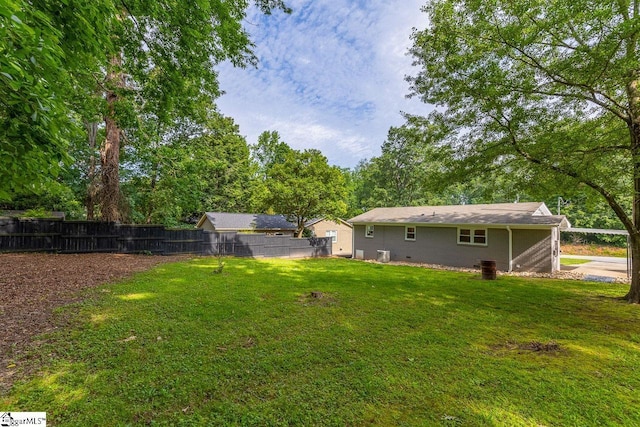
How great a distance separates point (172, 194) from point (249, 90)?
9.08 meters

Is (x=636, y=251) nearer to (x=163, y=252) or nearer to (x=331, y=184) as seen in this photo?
(x=331, y=184)

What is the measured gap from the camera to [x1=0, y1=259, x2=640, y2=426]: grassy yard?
229cm

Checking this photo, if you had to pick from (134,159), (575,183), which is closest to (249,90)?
(134,159)

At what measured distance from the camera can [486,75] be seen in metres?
5.49

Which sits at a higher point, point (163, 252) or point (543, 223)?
point (543, 223)

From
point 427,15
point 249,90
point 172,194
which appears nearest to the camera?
point 427,15

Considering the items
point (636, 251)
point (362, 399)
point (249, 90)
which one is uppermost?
point (249, 90)

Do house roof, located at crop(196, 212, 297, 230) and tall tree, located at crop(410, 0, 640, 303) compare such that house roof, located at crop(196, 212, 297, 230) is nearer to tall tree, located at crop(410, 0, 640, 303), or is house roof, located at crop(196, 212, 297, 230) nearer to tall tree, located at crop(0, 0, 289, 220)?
tall tree, located at crop(0, 0, 289, 220)

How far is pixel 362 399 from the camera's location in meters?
2.49

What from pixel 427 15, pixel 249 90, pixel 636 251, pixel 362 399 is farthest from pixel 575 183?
pixel 249 90

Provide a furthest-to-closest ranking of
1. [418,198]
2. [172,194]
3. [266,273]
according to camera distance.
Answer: [418,198], [172,194], [266,273]

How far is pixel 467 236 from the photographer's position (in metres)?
13.6

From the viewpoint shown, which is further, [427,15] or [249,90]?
[249,90]

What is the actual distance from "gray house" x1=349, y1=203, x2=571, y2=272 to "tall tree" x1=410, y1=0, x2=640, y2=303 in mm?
5751
